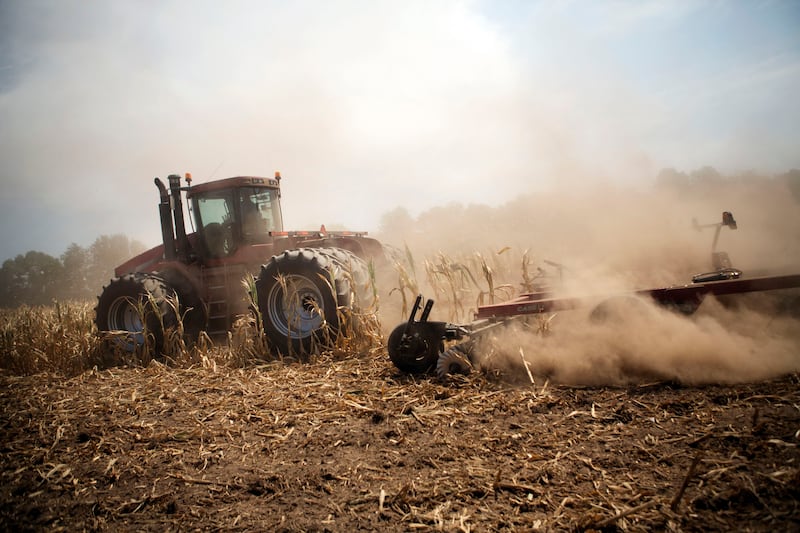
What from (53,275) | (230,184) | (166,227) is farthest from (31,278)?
(230,184)

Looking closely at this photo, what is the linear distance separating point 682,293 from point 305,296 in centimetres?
417

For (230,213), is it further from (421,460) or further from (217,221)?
(421,460)

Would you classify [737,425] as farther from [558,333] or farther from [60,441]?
[60,441]

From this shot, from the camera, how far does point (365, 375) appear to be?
14.6 feet

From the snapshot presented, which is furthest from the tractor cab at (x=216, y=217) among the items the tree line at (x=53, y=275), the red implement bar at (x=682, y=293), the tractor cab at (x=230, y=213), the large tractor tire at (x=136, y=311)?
the tree line at (x=53, y=275)

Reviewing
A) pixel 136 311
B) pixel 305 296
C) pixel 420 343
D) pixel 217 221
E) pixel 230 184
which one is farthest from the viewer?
pixel 217 221

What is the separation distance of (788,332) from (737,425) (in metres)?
1.42

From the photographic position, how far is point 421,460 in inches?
105

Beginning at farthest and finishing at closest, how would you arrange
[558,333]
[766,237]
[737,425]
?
[766,237], [558,333], [737,425]

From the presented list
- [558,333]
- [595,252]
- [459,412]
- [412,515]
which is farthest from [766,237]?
[412,515]

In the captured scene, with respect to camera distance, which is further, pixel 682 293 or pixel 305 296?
pixel 305 296

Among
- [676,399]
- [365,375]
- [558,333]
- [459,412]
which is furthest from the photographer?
[365,375]

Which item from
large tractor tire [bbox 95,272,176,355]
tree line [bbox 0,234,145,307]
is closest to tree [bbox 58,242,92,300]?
tree line [bbox 0,234,145,307]

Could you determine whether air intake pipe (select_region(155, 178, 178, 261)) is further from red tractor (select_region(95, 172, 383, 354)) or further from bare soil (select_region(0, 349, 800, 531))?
bare soil (select_region(0, 349, 800, 531))
